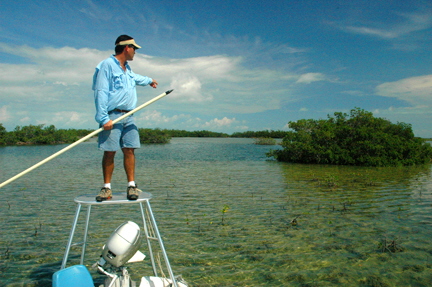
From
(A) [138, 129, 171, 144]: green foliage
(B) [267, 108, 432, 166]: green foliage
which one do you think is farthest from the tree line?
(B) [267, 108, 432, 166]: green foliage

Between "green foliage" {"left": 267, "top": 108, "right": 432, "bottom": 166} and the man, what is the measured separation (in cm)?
2411

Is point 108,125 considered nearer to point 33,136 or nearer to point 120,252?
point 120,252

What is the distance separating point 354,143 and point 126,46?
85.0ft

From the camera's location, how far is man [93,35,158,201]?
154 inches

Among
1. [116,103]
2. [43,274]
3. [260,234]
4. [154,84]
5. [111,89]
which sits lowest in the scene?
[43,274]

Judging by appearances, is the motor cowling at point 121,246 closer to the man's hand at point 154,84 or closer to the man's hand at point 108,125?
the man's hand at point 108,125

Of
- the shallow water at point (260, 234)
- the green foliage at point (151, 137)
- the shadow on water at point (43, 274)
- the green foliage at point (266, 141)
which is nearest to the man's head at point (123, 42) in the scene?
the shallow water at point (260, 234)

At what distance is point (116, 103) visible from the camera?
13.4 ft

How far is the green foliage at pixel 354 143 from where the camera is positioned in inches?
996

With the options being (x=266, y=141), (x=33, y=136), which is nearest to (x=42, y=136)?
(x=33, y=136)

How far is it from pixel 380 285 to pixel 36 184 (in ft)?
48.8

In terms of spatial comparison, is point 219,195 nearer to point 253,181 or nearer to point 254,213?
point 254,213

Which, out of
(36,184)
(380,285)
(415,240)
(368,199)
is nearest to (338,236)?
(415,240)

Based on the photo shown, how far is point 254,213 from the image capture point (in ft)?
30.5
